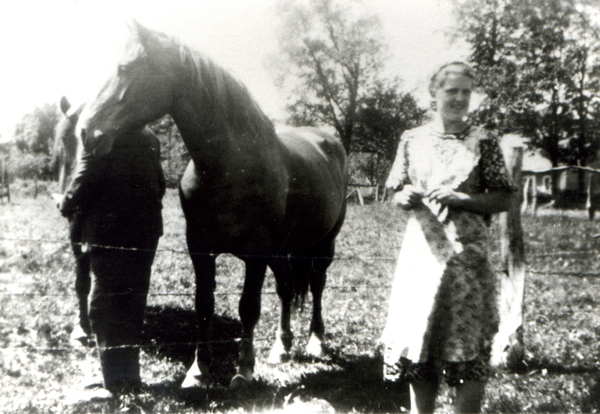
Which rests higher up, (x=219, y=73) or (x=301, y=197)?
(x=219, y=73)

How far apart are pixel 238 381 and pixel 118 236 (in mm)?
1141

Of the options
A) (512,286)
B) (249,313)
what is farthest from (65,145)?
(512,286)

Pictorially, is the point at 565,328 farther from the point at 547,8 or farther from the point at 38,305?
the point at 38,305

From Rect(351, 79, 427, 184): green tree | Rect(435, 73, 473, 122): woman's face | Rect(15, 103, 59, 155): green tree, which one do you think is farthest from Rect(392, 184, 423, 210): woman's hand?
Rect(15, 103, 59, 155): green tree

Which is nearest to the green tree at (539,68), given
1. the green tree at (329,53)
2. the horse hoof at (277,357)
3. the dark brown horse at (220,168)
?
the green tree at (329,53)

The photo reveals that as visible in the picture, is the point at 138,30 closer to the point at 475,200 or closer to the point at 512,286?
the point at 475,200

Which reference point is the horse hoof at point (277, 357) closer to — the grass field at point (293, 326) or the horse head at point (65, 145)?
the grass field at point (293, 326)

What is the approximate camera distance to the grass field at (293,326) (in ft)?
8.95

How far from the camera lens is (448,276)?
219 cm

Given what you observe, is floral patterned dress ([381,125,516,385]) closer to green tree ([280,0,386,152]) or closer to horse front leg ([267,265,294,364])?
green tree ([280,0,386,152])

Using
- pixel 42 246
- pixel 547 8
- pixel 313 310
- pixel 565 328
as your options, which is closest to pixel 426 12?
pixel 547 8

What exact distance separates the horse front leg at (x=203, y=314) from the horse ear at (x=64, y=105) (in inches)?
43.0

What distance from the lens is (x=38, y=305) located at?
3162mm

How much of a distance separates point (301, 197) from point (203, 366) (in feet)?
4.14
